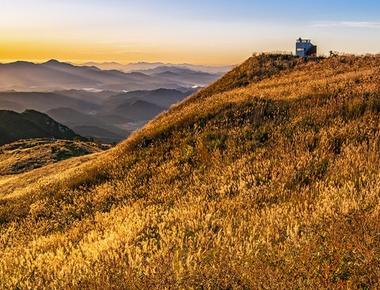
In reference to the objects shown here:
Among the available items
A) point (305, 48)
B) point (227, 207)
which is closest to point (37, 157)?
point (305, 48)

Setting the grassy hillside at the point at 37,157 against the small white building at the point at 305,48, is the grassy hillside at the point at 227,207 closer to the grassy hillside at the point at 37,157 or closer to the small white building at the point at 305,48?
the grassy hillside at the point at 37,157

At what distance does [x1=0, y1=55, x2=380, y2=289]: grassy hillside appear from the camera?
568 centimetres

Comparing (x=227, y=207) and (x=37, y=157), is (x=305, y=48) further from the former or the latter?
(x=227, y=207)

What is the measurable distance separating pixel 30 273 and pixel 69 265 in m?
0.87

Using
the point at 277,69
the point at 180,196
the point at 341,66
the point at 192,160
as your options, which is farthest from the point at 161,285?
the point at 277,69

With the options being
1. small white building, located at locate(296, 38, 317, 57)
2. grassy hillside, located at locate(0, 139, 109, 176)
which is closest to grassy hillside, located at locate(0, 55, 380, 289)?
grassy hillside, located at locate(0, 139, 109, 176)

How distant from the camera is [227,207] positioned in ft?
30.8

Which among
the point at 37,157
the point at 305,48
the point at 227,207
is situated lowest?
the point at 37,157

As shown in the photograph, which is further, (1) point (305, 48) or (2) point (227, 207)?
(1) point (305, 48)

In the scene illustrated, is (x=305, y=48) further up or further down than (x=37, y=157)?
further up

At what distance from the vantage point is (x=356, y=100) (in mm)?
15500

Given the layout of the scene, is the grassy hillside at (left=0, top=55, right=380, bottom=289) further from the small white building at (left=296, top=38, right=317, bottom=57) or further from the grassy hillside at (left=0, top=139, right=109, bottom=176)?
the small white building at (left=296, top=38, right=317, bottom=57)

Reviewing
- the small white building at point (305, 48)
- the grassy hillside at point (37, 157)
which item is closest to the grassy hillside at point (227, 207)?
the grassy hillside at point (37, 157)

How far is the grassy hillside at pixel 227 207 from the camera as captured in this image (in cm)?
568
